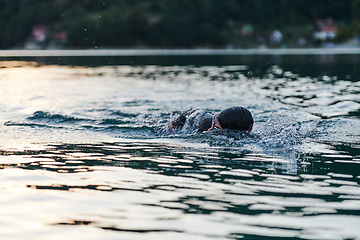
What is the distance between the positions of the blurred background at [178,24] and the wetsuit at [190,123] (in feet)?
295

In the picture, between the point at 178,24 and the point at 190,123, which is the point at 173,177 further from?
the point at 178,24

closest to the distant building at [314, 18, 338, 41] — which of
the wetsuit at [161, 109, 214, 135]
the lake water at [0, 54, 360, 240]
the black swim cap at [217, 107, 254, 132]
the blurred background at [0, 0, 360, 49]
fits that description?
the blurred background at [0, 0, 360, 49]

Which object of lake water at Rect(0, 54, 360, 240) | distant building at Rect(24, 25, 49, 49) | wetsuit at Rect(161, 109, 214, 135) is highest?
distant building at Rect(24, 25, 49, 49)

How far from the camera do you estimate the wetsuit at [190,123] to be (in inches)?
353

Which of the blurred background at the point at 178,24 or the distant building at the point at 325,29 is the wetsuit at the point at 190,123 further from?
the distant building at the point at 325,29

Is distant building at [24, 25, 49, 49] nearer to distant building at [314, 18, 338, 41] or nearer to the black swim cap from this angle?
distant building at [314, 18, 338, 41]

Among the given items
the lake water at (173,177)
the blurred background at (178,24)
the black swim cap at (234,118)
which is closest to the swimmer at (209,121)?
the black swim cap at (234,118)

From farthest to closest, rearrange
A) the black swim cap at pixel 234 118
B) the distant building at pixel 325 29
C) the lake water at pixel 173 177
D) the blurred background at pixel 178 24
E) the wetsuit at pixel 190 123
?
1. the distant building at pixel 325 29
2. the blurred background at pixel 178 24
3. the wetsuit at pixel 190 123
4. the black swim cap at pixel 234 118
5. the lake water at pixel 173 177

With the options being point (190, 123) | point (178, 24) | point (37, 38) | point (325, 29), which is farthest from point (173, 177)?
point (325, 29)

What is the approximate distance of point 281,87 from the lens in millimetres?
18828

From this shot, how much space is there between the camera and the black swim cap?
8.07m

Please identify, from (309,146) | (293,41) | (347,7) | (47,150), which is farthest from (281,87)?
(347,7)

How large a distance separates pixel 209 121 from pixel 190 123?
49cm

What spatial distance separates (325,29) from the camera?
135375 millimetres
